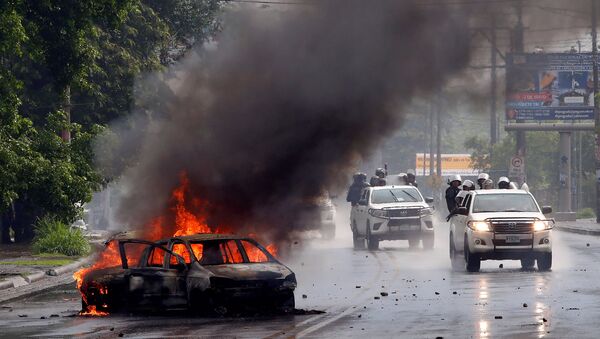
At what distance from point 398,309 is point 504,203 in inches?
409

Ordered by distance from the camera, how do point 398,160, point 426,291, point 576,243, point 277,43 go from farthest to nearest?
point 398,160 < point 576,243 < point 277,43 < point 426,291

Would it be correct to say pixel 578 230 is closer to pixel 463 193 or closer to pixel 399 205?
pixel 399 205

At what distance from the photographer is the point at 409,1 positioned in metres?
27.2

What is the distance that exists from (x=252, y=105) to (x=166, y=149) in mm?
2214

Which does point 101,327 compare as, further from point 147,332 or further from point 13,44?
point 13,44

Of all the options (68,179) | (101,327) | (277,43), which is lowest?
(101,327)

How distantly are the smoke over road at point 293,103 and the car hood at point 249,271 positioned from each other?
7302mm

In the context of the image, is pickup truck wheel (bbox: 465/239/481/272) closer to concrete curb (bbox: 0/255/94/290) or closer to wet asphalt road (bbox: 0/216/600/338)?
wet asphalt road (bbox: 0/216/600/338)

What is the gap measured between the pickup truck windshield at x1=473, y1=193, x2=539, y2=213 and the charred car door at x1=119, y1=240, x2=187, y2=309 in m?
10.9

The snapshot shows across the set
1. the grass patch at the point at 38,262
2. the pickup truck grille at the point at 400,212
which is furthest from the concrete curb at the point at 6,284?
the pickup truck grille at the point at 400,212

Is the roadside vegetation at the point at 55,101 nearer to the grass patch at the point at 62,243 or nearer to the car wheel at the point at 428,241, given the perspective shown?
the grass patch at the point at 62,243

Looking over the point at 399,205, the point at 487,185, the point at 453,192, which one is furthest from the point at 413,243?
the point at 487,185

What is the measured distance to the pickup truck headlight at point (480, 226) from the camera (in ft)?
95.8

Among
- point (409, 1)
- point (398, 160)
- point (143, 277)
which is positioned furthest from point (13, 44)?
point (398, 160)
